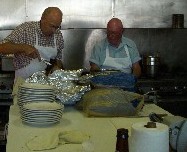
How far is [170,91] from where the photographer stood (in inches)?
183

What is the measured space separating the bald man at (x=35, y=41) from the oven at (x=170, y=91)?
1223 mm

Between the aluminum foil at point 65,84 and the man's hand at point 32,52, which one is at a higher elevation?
the man's hand at point 32,52

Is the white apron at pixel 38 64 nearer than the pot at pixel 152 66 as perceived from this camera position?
Yes

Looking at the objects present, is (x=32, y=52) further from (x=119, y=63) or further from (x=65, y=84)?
(x=119, y=63)

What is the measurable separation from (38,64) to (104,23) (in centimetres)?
240

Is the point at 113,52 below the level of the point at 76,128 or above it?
above

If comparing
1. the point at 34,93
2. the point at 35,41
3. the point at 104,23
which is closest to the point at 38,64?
the point at 35,41

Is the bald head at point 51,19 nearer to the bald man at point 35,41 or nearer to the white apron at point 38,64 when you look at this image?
the bald man at point 35,41

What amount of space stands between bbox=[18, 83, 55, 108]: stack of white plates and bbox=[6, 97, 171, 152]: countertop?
0.41 feet

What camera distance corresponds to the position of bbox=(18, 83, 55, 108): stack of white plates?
2701 mm

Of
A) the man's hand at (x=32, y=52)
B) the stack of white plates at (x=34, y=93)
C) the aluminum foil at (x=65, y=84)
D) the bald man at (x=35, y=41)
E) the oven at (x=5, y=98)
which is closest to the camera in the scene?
the stack of white plates at (x=34, y=93)

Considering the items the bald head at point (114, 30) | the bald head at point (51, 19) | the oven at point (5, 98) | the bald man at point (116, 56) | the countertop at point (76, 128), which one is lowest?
the oven at point (5, 98)

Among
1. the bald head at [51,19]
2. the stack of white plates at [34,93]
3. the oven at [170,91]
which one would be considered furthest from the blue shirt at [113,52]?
the stack of white plates at [34,93]

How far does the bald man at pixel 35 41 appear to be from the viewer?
3617mm
